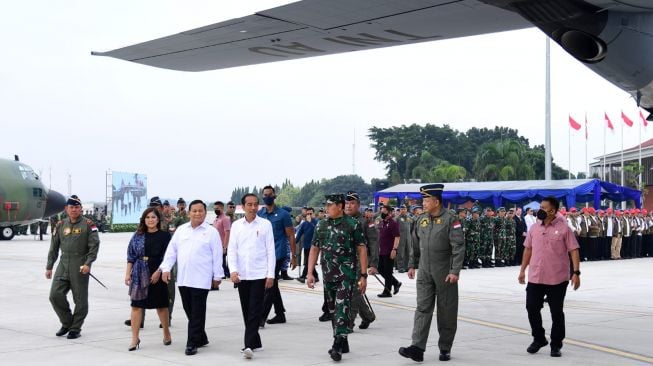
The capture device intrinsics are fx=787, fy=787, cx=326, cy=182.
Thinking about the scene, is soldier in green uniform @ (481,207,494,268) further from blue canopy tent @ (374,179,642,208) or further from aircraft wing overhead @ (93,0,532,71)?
aircraft wing overhead @ (93,0,532,71)

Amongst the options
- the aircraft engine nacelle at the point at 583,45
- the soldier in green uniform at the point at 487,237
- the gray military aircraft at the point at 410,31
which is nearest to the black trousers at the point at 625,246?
the soldier in green uniform at the point at 487,237

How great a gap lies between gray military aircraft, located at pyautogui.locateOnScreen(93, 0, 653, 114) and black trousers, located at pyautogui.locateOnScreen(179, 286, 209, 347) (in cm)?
294

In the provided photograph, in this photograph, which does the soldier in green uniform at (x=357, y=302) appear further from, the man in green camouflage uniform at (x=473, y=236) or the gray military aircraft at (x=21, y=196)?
the gray military aircraft at (x=21, y=196)

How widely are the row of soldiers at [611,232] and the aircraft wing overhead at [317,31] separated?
52.9ft

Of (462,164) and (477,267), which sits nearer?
(477,267)

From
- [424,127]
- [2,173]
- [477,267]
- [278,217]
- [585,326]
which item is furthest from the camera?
[424,127]

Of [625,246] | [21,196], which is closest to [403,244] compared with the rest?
[625,246]

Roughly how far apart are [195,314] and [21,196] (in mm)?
26817

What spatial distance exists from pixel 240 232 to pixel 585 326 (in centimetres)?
514

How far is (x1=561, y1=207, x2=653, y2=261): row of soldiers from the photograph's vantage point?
1014 inches

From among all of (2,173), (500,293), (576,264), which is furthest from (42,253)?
(576,264)

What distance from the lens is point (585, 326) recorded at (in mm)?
10930

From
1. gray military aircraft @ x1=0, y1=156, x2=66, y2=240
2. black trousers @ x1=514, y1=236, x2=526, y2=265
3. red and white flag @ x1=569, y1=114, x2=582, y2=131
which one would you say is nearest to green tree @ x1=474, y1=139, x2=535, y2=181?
red and white flag @ x1=569, y1=114, x2=582, y2=131

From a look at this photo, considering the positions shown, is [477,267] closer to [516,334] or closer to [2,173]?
[516,334]
